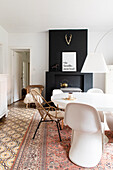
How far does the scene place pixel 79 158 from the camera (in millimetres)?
1682

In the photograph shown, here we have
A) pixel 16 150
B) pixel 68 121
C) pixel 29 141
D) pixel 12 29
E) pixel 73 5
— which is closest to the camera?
pixel 68 121

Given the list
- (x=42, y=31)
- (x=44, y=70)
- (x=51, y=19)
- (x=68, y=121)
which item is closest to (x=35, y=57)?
(x=44, y=70)

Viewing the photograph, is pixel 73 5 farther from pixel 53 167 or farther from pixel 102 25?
pixel 53 167

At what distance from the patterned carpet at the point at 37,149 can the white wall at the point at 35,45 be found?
300 centimetres

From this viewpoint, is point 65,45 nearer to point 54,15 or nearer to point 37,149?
point 54,15

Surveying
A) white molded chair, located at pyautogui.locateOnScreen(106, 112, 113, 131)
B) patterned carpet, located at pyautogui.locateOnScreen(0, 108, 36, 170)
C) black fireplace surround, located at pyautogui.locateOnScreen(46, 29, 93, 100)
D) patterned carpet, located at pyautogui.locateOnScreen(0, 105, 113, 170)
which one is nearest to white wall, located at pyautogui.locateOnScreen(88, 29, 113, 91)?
black fireplace surround, located at pyautogui.locateOnScreen(46, 29, 93, 100)

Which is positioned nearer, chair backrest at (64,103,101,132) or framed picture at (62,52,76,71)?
chair backrest at (64,103,101,132)

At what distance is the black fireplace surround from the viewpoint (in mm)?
4938

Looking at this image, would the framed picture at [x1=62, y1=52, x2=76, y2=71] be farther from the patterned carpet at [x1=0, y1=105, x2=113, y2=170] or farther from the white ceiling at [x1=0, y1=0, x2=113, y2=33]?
the patterned carpet at [x1=0, y1=105, x2=113, y2=170]

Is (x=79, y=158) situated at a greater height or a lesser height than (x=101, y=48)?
lesser

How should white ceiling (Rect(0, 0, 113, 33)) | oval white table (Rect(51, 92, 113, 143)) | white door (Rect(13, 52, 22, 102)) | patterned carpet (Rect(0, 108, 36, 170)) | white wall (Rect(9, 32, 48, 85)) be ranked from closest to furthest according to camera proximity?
1. oval white table (Rect(51, 92, 113, 143))
2. patterned carpet (Rect(0, 108, 36, 170))
3. white ceiling (Rect(0, 0, 113, 33))
4. white wall (Rect(9, 32, 48, 85))
5. white door (Rect(13, 52, 22, 102))

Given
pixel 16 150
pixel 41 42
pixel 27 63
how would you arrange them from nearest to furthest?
pixel 16 150 → pixel 41 42 → pixel 27 63

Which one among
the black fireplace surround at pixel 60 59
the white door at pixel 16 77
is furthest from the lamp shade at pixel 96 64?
the white door at pixel 16 77

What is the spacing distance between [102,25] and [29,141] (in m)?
4.35
